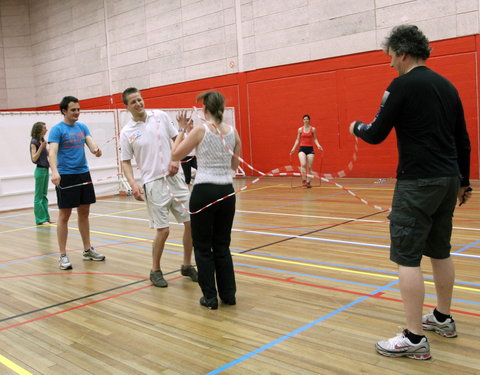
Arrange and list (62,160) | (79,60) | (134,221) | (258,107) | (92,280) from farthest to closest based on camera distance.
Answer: (79,60)
(258,107)
(134,221)
(62,160)
(92,280)

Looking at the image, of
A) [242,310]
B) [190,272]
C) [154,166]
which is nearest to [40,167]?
[154,166]

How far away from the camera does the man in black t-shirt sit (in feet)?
8.55

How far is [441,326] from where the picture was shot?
9.95ft

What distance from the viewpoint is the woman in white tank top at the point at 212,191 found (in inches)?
142

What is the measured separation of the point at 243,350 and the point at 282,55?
12103mm

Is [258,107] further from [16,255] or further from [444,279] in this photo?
[444,279]

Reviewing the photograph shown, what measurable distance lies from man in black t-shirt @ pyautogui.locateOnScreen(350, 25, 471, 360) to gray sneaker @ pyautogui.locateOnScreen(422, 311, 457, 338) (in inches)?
13.9

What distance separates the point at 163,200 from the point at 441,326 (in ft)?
8.16

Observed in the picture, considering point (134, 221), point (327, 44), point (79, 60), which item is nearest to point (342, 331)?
point (134, 221)

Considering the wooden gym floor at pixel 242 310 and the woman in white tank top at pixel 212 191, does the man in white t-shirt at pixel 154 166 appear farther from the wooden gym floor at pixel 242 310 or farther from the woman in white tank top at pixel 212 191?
the woman in white tank top at pixel 212 191

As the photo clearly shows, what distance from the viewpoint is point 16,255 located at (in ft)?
20.4

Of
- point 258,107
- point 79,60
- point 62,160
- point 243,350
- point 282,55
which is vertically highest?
point 79,60

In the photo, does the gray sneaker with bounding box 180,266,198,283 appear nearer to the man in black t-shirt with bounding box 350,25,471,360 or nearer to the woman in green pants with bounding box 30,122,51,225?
the man in black t-shirt with bounding box 350,25,471,360

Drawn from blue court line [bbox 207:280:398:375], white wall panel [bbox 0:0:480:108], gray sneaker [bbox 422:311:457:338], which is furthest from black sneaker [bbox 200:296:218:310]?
white wall panel [bbox 0:0:480:108]
